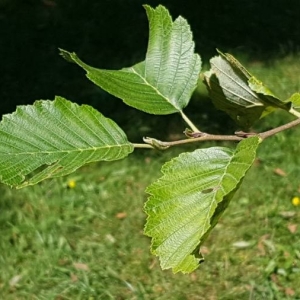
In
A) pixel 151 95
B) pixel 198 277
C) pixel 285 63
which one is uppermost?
pixel 151 95

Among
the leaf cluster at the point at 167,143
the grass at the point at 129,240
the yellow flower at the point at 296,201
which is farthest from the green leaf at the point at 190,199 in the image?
the yellow flower at the point at 296,201

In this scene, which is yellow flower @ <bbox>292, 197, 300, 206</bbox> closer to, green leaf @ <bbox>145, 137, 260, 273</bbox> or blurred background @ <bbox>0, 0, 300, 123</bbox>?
blurred background @ <bbox>0, 0, 300, 123</bbox>

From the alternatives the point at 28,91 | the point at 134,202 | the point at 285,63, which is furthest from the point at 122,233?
the point at 285,63

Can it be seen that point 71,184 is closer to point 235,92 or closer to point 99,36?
point 99,36

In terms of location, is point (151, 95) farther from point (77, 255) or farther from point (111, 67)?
point (111, 67)

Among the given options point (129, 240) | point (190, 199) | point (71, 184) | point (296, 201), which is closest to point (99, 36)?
point (71, 184)

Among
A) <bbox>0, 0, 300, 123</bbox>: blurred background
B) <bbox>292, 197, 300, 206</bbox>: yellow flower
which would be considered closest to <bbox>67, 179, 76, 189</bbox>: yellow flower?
<bbox>0, 0, 300, 123</bbox>: blurred background

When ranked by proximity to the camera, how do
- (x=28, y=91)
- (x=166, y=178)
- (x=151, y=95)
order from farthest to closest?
(x=28, y=91) → (x=151, y=95) → (x=166, y=178)
